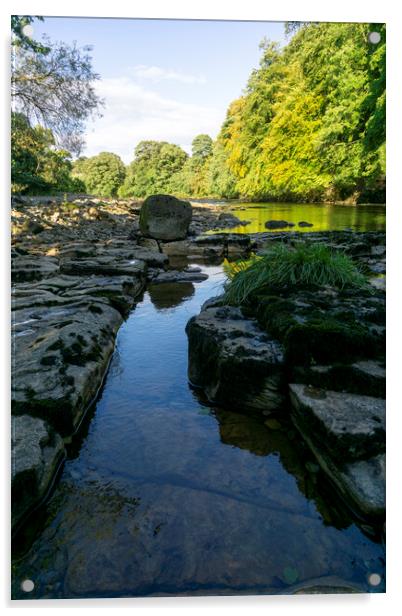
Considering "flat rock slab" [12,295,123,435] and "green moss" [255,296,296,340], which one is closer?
"flat rock slab" [12,295,123,435]

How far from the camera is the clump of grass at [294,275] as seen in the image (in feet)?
13.1

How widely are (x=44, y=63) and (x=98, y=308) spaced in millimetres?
1975

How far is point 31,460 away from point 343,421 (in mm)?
1404

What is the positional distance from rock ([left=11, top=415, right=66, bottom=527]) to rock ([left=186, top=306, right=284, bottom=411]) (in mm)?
1073

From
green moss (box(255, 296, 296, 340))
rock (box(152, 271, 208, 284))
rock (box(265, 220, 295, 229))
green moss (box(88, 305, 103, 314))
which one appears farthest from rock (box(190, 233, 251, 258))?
green moss (box(255, 296, 296, 340))

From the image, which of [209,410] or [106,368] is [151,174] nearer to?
[106,368]

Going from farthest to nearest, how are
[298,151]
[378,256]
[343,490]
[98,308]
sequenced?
[298,151] < [378,256] < [98,308] < [343,490]

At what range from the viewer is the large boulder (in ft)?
34.4

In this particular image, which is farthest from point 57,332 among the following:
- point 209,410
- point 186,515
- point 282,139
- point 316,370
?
point 282,139

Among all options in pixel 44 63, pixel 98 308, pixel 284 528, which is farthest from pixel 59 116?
pixel 284 528

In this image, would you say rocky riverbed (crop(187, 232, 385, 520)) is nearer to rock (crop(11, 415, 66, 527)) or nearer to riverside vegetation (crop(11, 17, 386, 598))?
riverside vegetation (crop(11, 17, 386, 598))

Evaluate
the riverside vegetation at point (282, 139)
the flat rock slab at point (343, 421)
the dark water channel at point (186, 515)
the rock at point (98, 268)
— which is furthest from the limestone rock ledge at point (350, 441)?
the rock at point (98, 268)

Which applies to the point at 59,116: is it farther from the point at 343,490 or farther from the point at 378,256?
the point at 378,256

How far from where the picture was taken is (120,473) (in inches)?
85.0
